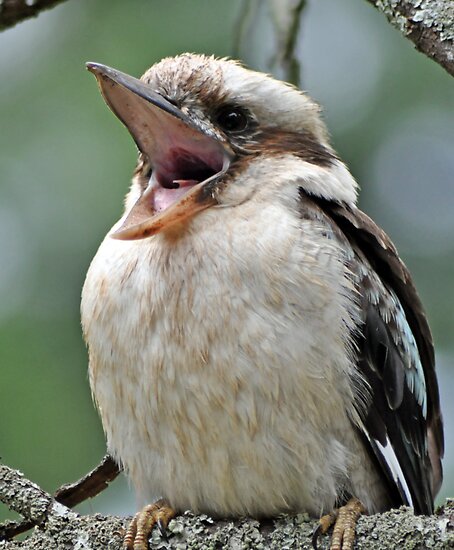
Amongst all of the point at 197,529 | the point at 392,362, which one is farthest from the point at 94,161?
the point at 197,529

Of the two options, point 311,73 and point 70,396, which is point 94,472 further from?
point 311,73

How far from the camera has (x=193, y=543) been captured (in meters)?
3.15

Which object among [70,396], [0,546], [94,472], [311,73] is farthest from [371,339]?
[311,73]

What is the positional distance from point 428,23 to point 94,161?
2498 millimetres

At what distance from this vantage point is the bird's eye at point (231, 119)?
367 cm

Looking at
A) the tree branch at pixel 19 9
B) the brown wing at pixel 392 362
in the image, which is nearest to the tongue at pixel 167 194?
the brown wing at pixel 392 362

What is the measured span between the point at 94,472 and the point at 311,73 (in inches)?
116

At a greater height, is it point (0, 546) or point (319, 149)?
point (319, 149)

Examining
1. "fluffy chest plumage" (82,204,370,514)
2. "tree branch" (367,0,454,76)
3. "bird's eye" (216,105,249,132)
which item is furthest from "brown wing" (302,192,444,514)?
"tree branch" (367,0,454,76)

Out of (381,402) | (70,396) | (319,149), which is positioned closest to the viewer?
(381,402)

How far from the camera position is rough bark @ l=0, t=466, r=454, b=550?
2.96 m

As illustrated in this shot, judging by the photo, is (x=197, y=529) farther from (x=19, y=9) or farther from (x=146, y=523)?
(x=19, y=9)

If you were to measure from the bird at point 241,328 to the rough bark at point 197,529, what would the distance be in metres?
0.06

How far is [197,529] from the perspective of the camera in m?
3.21
